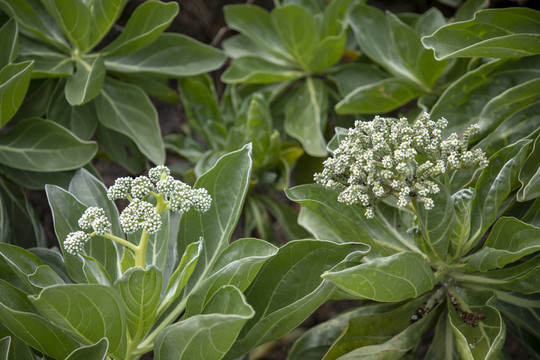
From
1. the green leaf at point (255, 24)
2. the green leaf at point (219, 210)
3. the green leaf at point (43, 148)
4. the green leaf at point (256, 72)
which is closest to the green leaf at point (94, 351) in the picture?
the green leaf at point (219, 210)

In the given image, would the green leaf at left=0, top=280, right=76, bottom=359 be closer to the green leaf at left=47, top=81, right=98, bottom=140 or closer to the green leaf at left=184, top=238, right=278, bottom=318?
the green leaf at left=184, top=238, right=278, bottom=318

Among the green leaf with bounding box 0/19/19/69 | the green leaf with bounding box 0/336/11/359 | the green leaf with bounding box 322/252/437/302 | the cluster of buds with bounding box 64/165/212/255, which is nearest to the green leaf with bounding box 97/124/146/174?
the green leaf with bounding box 0/19/19/69

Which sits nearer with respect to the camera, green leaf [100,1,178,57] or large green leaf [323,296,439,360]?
large green leaf [323,296,439,360]

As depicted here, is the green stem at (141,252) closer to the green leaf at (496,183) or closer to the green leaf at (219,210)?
the green leaf at (219,210)

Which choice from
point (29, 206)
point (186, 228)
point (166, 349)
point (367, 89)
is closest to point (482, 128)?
point (367, 89)

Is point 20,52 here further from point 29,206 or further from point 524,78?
point 524,78

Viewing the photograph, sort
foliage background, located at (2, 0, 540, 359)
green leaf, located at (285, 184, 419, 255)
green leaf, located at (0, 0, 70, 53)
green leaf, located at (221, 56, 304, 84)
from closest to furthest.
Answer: green leaf, located at (285, 184, 419, 255)
green leaf, located at (0, 0, 70, 53)
green leaf, located at (221, 56, 304, 84)
foliage background, located at (2, 0, 540, 359)

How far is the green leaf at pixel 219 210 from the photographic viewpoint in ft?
3.51

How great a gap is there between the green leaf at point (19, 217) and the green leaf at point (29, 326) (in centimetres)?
39

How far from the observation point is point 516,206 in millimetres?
1107

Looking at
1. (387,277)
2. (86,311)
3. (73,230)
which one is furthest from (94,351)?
(387,277)

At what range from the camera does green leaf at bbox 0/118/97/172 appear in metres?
1.29

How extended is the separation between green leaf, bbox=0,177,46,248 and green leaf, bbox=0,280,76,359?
39 cm

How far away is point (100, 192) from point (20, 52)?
490 mm
